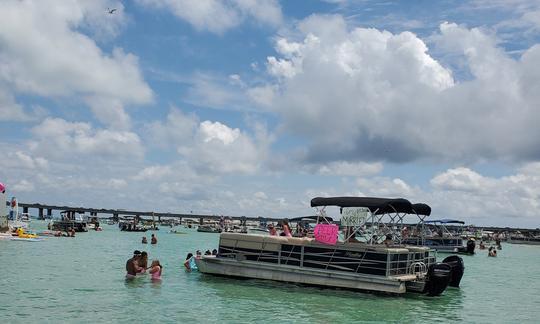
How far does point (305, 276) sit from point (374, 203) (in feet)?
16.6

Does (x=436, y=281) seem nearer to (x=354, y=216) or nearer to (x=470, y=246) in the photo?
(x=354, y=216)

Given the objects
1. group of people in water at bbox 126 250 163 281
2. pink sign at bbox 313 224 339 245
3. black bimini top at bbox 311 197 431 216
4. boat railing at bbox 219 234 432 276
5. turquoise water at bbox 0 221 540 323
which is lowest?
turquoise water at bbox 0 221 540 323

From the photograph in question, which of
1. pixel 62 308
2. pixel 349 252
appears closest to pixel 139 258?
pixel 62 308

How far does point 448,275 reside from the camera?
28766 mm

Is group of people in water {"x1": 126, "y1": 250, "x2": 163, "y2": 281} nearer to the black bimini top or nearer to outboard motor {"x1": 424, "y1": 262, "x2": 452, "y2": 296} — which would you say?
the black bimini top

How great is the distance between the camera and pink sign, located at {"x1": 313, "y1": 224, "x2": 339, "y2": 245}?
1133 inches

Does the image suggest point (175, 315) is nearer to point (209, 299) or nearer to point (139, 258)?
point (209, 299)

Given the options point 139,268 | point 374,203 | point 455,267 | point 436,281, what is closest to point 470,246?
point 455,267

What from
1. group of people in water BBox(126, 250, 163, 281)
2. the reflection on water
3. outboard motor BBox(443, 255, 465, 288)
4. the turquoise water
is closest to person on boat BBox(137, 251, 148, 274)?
group of people in water BBox(126, 250, 163, 281)

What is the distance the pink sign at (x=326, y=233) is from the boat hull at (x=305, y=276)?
153 centimetres

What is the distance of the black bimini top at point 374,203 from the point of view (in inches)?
1134

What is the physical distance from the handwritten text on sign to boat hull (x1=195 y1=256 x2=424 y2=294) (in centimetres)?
264

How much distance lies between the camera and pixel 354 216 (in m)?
29.2

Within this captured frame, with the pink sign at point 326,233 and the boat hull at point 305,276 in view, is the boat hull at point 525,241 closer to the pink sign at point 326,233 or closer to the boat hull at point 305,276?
the boat hull at point 305,276
